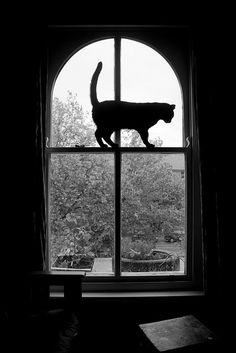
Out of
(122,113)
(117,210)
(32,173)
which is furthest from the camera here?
(117,210)

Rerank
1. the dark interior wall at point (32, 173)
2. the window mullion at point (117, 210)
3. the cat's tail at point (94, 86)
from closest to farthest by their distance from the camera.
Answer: the dark interior wall at point (32, 173) → the cat's tail at point (94, 86) → the window mullion at point (117, 210)

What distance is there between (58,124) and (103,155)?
424 mm

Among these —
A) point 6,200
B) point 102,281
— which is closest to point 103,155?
point 6,200

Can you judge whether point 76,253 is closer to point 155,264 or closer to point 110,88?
point 155,264

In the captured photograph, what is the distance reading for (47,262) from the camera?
229 centimetres

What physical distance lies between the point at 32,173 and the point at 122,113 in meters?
0.76

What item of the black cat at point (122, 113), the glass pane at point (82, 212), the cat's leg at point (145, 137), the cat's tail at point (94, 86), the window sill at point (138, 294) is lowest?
the window sill at point (138, 294)

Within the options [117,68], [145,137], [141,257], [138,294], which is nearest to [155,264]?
[141,257]

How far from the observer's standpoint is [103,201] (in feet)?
7.76

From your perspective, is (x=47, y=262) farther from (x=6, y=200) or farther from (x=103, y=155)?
(x=103, y=155)

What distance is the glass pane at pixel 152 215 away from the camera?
2.36 m

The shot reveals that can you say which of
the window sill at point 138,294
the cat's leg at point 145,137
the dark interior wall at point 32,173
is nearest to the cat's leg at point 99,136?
the cat's leg at point 145,137

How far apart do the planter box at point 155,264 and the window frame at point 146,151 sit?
0.05 meters

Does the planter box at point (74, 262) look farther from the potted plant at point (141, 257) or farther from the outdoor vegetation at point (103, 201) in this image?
the potted plant at point (141, 257)
